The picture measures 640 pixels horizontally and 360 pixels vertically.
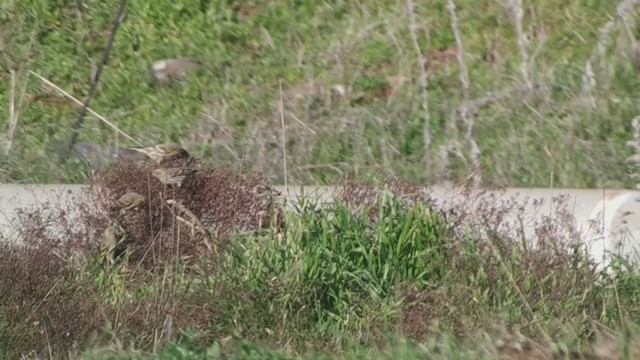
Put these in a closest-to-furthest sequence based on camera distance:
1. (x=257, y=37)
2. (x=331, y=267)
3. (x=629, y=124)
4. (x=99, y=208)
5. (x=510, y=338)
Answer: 1. (x=510, y=338)
2. (x=331, y=267)
3. (x=99, y=208)
4. (x=629, y=124)
5. (x=257, y=37)

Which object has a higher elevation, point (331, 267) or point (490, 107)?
point (490, 107)

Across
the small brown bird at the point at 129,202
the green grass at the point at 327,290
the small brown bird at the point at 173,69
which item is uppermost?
the small brown bird at the point at 173,69

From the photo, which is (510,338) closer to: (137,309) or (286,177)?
(137,309)

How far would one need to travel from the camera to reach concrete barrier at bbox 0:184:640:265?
645 cm

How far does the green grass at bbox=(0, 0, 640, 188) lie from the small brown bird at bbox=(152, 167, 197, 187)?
1.17 meters

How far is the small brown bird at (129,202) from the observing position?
22.1ft

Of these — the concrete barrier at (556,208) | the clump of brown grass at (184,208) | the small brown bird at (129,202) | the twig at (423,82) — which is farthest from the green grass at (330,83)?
the small brown bird at (129,202)

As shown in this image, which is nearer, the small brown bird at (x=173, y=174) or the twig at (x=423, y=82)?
the small brown bird at (x=173, y=174)

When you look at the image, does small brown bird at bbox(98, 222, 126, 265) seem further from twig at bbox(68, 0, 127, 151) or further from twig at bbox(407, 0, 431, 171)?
twig at bbox(407, 0, 431, 171)

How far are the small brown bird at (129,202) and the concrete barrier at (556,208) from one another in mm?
301

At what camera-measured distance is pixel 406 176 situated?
26.4 feet

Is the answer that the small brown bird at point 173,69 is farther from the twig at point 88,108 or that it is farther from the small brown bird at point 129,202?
the small brown bird at point 129,202

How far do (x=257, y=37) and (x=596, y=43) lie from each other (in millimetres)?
2623

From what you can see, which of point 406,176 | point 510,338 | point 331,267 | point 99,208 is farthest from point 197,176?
point 510,338
